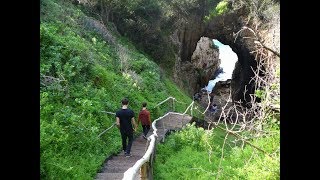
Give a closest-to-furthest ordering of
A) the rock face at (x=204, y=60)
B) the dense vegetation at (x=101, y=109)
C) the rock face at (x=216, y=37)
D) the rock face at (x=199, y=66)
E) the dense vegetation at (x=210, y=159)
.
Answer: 1. the dense vegetation at (x=210, y=159)
2. the dense vegetation at (x=101, y=109)
3. the rock face at (x=216, y=37)
4. the rock face at (x=199, y=66)
5. the rock face at (x=204, y=60)

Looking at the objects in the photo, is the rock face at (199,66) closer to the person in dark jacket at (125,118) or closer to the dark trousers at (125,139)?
the dark trousers at (125,139)

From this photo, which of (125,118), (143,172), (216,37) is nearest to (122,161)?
(125,118)

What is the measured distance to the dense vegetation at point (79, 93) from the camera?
9.02m

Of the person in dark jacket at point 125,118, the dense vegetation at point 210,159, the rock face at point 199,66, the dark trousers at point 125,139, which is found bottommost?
the dense vegetation at point 210,159

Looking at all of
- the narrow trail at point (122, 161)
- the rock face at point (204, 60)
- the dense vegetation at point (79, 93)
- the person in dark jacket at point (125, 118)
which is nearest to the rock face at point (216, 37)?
the rock face at point (204, 60)

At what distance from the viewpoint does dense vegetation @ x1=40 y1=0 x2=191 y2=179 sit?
9.02 meters

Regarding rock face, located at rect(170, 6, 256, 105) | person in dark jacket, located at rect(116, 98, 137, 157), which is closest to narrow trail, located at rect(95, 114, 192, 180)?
person in dark jacket, located at rect(116, 98, 137, 157)

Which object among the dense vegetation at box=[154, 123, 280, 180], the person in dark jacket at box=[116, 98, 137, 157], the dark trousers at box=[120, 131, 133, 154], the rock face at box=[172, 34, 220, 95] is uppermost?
the rock face at box=[172, 34, 220, 95]

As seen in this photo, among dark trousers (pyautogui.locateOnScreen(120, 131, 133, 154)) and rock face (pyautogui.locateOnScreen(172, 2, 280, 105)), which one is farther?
rock face (pyautogui.locateOnScreen(172, 2, 280, 105))

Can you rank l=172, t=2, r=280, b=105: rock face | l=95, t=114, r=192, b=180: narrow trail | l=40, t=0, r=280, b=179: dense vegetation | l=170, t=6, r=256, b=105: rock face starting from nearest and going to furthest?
l=40, t=0, r=280, b=179: dense vegetation
l=95, t=114, r=192, b=180: narrow trail
l=172, t=2, r=280, b=105: rock face
l=170, t=6, r=256, b=105: rock face

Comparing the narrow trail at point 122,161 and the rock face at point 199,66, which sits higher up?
the rock face at point 199,66

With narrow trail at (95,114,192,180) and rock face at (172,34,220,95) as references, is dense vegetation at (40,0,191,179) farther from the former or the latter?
rock face at (172,34,220,95)
